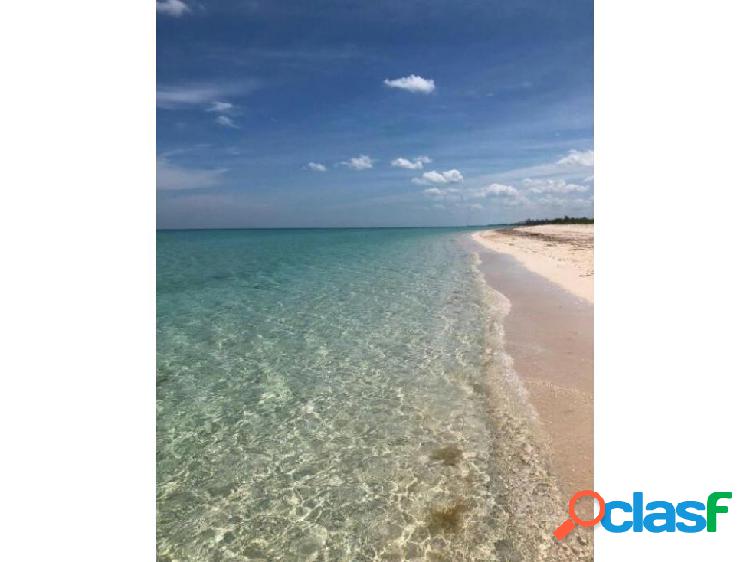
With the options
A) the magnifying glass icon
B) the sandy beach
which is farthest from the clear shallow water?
the sandy beach

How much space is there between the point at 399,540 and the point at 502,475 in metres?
1.73

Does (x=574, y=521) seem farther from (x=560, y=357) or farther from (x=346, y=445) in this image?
(x=560, y=357)

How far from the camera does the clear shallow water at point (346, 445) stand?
4504 millimetres

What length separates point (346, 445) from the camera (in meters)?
6.25

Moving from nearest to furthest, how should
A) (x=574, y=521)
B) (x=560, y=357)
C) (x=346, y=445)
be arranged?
(x=574, y=521) < (x=346, y=445) < (x=560, y=357)

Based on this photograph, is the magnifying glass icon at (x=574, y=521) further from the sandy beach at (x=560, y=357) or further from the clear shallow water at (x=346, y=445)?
the sandy beach at (x=560, y=357)

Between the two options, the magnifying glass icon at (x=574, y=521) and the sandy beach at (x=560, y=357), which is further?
the sandy beach at (x=560, y=357)

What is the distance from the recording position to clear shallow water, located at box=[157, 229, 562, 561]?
4504 millimetres

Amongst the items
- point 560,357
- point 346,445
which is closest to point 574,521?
point 346,445

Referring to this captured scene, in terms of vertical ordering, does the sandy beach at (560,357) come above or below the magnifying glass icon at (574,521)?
above

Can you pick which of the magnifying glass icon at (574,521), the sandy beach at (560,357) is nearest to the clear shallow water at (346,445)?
the magnifying glass icon at (574,521)

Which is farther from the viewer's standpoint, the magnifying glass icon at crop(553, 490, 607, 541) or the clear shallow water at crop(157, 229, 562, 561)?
the clear shallow water at crop(157, 229, 562, 561)

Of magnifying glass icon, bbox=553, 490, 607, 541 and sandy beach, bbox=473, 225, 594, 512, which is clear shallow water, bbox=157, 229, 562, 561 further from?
sandy beach, bbox=473, 225, 594, 512
